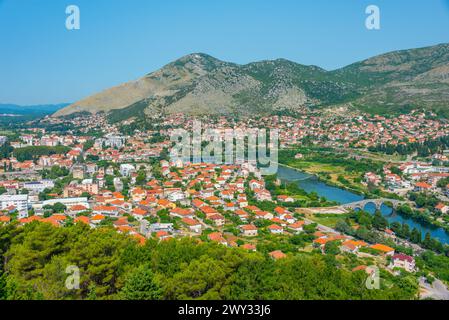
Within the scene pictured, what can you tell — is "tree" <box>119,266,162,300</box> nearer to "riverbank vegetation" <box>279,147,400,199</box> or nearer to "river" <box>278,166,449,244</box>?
"river" <box>278,166,449,244</box>

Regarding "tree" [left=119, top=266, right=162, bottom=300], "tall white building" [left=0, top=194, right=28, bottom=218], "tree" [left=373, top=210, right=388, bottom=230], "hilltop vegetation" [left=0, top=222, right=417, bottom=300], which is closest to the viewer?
"tree" [left=119, top=266, right=162, bottom=300]

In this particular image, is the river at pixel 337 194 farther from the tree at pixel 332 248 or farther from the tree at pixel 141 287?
the tree at pixel 141 287

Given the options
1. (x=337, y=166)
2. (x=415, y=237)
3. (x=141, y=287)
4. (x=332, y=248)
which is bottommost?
(x=415, y=237)

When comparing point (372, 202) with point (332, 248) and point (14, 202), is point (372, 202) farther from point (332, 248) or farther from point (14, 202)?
point (14, 202)

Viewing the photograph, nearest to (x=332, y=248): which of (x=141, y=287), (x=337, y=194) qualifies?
(x=141, y=287)

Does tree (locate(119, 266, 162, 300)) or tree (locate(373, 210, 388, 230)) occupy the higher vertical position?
tree (locate(119, 266, 162, 300))

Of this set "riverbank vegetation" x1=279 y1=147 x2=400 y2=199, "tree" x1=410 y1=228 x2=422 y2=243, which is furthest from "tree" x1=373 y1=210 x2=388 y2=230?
"riverbank vegetation" x1=279 y1=147 x2=400 y2=199
